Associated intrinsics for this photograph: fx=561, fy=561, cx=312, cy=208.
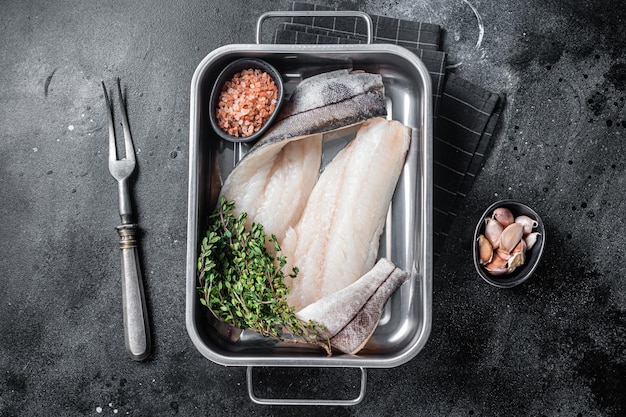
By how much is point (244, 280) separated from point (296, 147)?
1.71ft

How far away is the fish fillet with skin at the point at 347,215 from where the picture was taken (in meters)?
1.88

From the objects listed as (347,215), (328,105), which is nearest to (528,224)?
(347,215)

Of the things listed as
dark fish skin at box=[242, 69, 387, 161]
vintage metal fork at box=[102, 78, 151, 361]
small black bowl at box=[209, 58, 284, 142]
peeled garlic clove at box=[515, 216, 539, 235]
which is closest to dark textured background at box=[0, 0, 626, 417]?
vintage metal fork at box=[102, 78, 151, 361]

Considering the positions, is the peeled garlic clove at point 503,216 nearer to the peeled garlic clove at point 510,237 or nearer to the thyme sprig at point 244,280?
the peeled garlic clove at point 510,237

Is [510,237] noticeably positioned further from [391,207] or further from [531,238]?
[391,207]

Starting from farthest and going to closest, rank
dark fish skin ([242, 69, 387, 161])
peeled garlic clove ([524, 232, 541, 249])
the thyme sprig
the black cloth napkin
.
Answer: the black cloth napkin → peeled garlic clove ([524, 232, 541, 249]) → dark fish skin ([242, 69, 387, 161]) → the thyme sprig

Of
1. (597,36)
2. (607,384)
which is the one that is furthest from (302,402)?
(597,36)

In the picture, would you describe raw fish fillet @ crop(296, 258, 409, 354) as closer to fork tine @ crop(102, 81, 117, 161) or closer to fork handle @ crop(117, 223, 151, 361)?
fork handle @ crop(117, 223, 151, 361)

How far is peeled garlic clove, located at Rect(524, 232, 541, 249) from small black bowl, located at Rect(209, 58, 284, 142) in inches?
37.8

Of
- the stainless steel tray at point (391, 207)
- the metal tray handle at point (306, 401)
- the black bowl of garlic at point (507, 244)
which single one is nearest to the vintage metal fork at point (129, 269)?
the stainless steel tray at point (391, 207)

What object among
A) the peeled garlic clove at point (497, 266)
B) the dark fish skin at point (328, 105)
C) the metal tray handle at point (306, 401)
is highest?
the dark fish skin at point (328, 105)

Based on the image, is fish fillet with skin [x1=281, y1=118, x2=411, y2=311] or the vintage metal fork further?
the vintage metal fork

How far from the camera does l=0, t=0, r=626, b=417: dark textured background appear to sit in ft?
6.79

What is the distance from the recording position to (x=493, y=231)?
193cm
